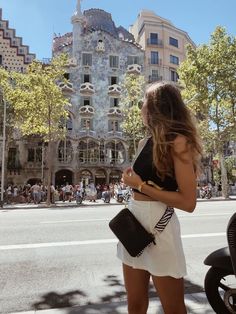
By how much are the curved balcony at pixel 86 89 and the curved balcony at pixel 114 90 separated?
2021 millimetres

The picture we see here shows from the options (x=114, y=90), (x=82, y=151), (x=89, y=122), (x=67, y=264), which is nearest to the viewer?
(x=67, y=264)

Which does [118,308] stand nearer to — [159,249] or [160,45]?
[159,249]

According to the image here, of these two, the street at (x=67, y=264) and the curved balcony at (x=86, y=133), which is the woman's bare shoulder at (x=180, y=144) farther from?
the curved balcony at (x=86, y=133)

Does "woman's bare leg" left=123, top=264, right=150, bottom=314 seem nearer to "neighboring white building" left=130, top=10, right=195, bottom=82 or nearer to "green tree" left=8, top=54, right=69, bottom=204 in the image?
"green tree" left=8, top=54, right=69, bottom=204

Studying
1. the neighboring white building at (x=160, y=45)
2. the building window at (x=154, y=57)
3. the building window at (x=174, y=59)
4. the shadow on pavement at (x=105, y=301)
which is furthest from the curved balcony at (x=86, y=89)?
the shadow on pavement at (x=105, y=301)

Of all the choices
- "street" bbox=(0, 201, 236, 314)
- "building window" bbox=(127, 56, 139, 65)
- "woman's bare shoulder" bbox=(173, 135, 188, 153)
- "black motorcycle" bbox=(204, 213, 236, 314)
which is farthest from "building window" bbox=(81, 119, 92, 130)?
"woman's bare shoulder" bbox=(173, 135, 188, 153)

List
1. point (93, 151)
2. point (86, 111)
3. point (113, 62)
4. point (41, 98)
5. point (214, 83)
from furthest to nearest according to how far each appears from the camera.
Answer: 1. point (113, 62)
2. point (86, 111)
3. point (93, 151)
4. point (214, 83)
5. point (41, 98)

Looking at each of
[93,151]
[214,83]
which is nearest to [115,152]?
[93,151]

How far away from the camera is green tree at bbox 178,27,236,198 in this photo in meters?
30.3

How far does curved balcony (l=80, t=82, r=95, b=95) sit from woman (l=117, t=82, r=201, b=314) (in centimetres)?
4259

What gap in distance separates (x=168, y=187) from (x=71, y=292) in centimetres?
303

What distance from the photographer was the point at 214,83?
31016 millimetres

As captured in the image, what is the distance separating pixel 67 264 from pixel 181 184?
4215 millimetres

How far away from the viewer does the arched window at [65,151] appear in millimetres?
41938
